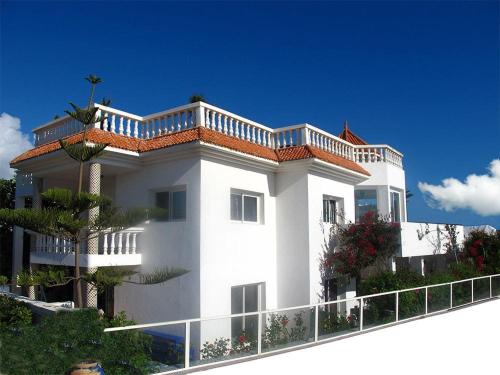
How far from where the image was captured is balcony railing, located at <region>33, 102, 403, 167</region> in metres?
12.2

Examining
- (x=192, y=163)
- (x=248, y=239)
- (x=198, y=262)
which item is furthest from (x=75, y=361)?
(x=248, y=239)

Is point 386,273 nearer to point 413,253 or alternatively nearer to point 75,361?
point 413,253

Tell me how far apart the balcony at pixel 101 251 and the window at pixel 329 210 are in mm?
6018

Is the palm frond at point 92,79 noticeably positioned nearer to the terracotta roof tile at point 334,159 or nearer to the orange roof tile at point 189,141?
the orange roof tile at point 189,141

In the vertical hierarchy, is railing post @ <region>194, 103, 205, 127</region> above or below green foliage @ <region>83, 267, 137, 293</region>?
above

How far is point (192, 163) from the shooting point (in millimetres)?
11719

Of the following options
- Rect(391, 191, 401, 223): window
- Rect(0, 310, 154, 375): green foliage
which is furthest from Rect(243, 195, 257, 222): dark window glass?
Rect(391, 191, 401, 223): window

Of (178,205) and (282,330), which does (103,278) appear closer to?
(178,205)

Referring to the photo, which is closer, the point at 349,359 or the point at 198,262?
the point at 349,359

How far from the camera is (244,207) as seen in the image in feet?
43.4

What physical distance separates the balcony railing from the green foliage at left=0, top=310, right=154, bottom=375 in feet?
18.5

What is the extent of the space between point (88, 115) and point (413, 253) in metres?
13.9

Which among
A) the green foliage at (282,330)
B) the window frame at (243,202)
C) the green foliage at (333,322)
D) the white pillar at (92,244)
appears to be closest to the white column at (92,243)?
the white pillar at (92,244)

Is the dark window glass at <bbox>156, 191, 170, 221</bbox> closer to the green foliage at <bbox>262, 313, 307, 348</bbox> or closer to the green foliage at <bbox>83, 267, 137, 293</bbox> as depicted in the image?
the green foliage at <bbox>83, 267, 137, 293</bbox>
